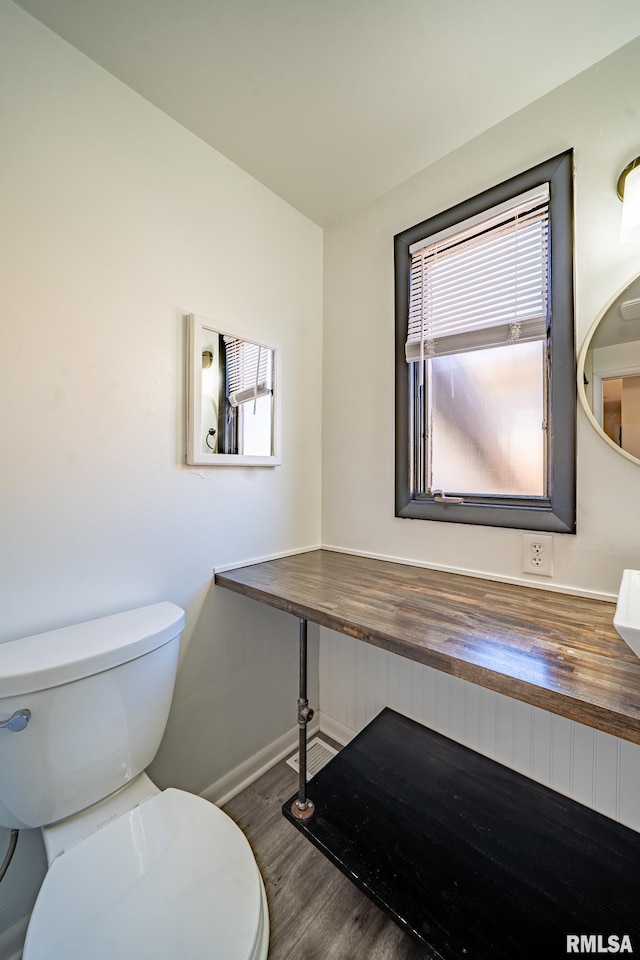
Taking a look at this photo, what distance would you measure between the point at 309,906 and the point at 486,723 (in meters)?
0.75

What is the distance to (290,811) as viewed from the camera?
1195mm

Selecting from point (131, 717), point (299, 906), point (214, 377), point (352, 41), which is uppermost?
point (352, 41)

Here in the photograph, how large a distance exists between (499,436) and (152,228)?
54.1 inches

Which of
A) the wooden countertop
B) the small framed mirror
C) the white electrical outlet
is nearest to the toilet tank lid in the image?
the wooden countertop

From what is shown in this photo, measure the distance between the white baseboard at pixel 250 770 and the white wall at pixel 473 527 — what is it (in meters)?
0.22

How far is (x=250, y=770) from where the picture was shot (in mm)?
1523

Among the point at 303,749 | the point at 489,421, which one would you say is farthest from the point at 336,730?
the point at 489,421

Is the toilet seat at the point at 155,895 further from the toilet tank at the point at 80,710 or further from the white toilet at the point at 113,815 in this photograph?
the toilet tank at the point at 80,710

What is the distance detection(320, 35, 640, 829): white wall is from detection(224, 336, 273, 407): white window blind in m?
0.38

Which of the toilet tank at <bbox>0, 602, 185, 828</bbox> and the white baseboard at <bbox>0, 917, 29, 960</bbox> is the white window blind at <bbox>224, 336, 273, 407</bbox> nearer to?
the toilet tank at <bbox>0, 602, 185, 828</bbox>

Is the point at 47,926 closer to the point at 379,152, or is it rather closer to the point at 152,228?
the point at 152,228

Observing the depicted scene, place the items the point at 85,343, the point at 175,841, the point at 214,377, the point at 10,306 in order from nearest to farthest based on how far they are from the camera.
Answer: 1. the point at 175,841
2. the point at 10,306
3. the point at 85,343
4. the point at 214,377

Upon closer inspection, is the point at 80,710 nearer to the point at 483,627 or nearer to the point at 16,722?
the point at 16,722

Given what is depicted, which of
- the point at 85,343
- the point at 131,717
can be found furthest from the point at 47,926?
the point at 85,343
